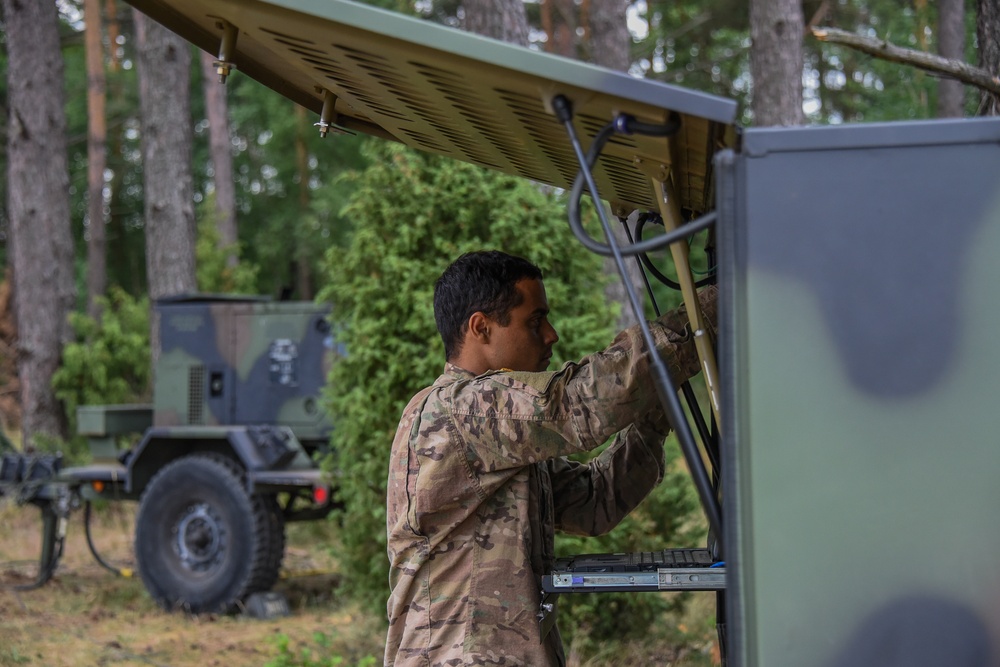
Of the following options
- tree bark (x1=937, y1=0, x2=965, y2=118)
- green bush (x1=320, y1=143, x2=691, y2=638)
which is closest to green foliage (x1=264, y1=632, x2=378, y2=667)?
green bush (x1=320, y1=143, x2=691, y2=638)

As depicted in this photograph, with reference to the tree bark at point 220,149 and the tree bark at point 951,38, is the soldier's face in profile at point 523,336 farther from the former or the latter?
the tree bark at point 220,149

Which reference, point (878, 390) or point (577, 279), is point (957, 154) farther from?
point (577, 279)

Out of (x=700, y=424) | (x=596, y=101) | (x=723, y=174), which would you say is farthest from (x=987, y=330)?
(x=700, y=424)

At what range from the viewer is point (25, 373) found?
1266 centimetres

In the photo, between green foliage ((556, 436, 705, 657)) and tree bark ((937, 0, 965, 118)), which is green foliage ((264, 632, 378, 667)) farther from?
tree bark ((937, 0, 965, 118))

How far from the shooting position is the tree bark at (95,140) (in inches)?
838

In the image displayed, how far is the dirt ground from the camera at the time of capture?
Result: 647 cm

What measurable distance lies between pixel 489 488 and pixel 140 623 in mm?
5996

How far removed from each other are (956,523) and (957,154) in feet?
1.84

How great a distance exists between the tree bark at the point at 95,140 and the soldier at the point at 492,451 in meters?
19.5

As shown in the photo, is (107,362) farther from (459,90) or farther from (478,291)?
(459,90)

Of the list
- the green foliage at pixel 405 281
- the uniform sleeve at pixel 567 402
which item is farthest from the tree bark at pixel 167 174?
the uniform sleeve at pixel 567 402

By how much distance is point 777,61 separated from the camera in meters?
9.23

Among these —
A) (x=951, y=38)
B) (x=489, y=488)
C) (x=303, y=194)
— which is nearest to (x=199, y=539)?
(x=489, y=488)
